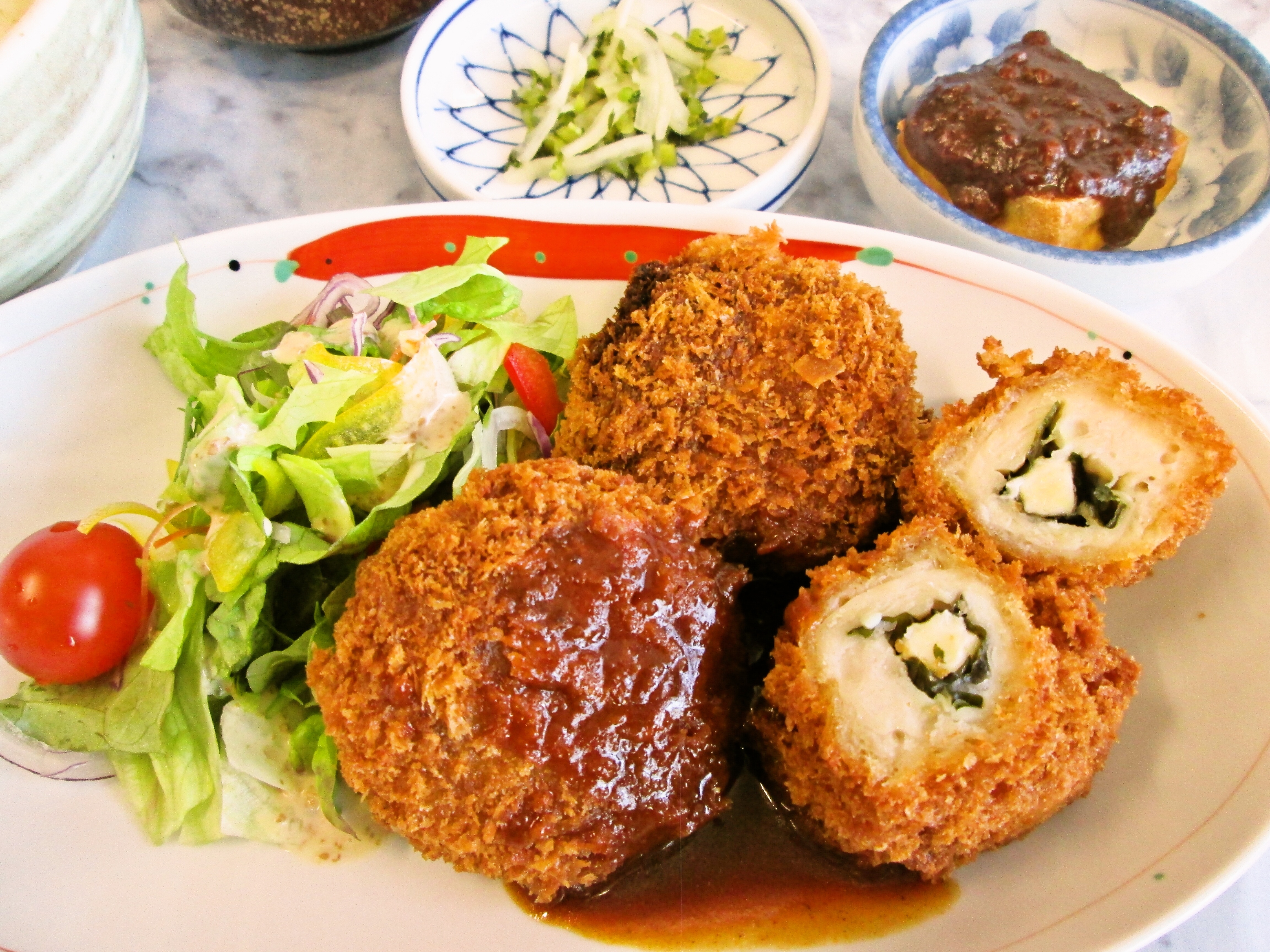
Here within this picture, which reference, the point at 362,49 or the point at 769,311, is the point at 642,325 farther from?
the point at 362,49

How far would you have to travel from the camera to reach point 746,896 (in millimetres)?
1720

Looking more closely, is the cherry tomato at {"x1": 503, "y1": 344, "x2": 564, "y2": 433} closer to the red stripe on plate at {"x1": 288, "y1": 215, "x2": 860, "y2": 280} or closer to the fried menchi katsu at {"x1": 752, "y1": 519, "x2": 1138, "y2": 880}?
the red stripe on plate at {"x1": 288, "y1": 215, "x2": 860, "y2": 280}

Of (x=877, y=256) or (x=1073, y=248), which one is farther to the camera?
(x=1073, y=248)

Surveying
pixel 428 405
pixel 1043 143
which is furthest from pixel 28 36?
pixel 1043 143

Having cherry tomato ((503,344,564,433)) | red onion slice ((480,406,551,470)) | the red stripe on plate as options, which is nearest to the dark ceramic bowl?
the red stripe on plate

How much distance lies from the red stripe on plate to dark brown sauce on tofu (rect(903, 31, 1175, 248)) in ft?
2.53

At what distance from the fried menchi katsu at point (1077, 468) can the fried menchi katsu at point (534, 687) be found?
55 centimetres

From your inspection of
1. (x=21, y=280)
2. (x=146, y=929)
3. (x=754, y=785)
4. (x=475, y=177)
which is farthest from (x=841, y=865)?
(x=21, y=280)

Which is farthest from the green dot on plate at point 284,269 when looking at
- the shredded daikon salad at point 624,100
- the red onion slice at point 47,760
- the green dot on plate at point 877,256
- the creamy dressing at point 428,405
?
the green dot on plate at point 877,256

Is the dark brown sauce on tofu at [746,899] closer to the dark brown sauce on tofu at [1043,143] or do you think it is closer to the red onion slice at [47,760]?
the red onion slice at [47,760]

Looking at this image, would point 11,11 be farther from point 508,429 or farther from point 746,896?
point 746,896

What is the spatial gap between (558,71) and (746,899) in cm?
246

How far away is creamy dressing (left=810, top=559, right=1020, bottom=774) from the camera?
1545 millimetres

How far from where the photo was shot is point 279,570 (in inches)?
75.9
